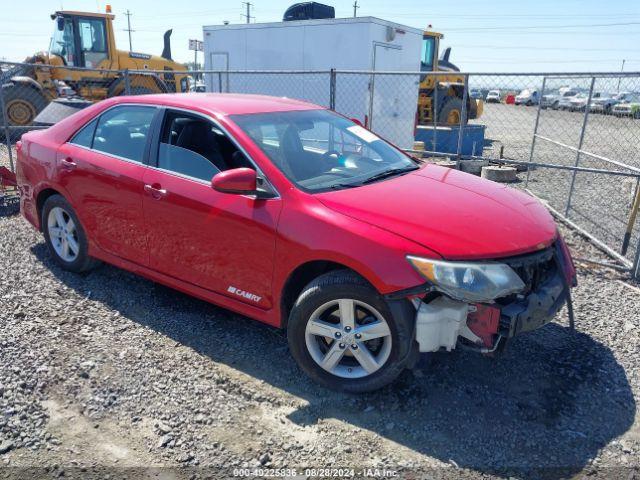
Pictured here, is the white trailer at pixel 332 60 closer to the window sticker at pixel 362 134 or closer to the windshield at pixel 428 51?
the window sticker at pixel 362 134

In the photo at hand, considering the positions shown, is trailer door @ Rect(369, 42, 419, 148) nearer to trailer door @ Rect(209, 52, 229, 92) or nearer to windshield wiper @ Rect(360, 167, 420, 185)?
trailer door @ Rect(209, 52, 229, 92)

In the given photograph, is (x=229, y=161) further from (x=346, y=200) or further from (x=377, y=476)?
(x=377, y=476)

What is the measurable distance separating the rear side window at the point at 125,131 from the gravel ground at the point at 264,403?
49.0 inches

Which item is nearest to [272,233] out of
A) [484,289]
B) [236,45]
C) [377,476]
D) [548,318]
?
[484,289]

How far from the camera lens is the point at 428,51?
52.1ft

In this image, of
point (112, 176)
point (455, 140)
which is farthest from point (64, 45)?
point (112, 176)

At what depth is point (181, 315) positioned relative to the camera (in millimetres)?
4012

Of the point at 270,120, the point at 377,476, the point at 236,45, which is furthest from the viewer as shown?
the point at 236,45

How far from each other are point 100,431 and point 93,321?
1323 mm

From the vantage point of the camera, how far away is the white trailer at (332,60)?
9.52 metres

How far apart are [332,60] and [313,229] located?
25.1 feet

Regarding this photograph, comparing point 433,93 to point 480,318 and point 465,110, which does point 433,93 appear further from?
point 480,318

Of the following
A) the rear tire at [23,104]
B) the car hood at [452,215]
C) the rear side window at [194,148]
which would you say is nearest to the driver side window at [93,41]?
the rear tire at [23,104]

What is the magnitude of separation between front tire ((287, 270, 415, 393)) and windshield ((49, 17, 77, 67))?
13.5 meters
